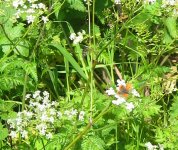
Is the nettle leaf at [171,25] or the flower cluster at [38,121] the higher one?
the nettle leaf at [171,25]

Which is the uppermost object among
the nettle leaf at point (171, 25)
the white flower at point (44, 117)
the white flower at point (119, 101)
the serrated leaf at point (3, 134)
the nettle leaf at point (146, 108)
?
the nettle leaf at point (171, 25)

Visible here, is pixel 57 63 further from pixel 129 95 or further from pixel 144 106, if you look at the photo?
pixel 129 95

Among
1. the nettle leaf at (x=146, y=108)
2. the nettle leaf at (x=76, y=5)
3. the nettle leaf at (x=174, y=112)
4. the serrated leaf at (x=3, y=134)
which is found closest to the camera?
the serrated leaf at (x=3, y=134)

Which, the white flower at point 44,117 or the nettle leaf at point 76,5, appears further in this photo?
the nettle leaf at point 76,5

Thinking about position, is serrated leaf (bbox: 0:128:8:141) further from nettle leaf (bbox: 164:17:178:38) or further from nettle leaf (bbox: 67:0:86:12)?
nettle leaf (bbox: 164:17:178:38)

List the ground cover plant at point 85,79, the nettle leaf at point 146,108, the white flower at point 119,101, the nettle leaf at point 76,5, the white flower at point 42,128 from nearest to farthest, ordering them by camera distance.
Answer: the white flower at point 119,101, the white flower at point 42,128, the ground cover plant at point 85,79, the nettle leaf at point 146,108, the nettle leaf at point 76,5

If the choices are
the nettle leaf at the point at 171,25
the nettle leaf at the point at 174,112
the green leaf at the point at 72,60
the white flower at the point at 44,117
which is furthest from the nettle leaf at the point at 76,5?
the white flower at the point at 44,117

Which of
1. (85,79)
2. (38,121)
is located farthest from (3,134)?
(85,79)

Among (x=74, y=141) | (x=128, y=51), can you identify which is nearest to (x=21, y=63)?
(x=74, y=141)

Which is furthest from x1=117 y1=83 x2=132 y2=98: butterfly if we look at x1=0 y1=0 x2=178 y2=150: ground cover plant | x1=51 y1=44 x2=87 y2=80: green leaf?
x1=51 y1=44 x2=87 y2=80: green leaf

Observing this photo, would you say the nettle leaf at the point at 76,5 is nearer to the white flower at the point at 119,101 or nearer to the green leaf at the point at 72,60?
the green leaf at the point at 72,60
